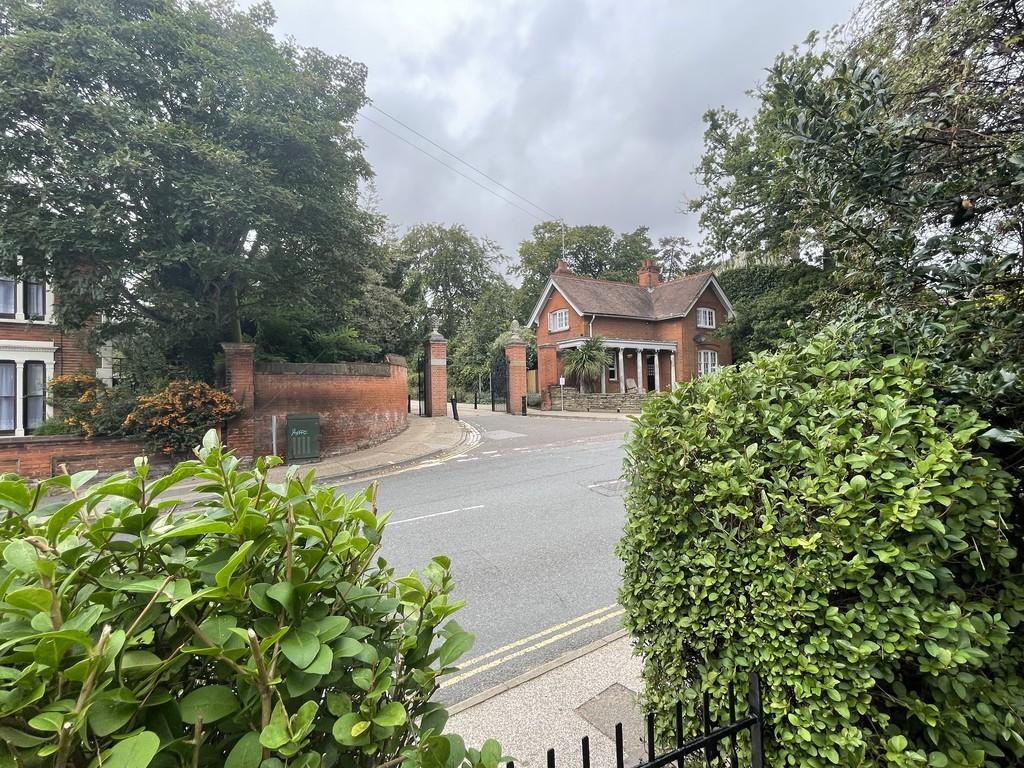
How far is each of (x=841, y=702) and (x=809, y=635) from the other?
0.70ft

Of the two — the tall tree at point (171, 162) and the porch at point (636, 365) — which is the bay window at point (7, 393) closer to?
Result: the tall tree at point (171, 162)

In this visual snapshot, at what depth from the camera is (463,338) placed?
36.0m

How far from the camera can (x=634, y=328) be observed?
97.7 ft

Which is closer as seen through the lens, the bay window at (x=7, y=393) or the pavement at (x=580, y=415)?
the bay window at (x=7, y=393)

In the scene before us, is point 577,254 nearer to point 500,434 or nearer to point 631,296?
point 631,296

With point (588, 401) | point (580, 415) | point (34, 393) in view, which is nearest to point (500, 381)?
point (588, 401)

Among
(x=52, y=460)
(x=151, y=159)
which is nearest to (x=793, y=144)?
(x=151, y=159)

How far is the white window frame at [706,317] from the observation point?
29.7 metres

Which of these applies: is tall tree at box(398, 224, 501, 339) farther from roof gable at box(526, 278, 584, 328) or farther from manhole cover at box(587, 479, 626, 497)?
manhole cover at box(587, 479, 626, 497)

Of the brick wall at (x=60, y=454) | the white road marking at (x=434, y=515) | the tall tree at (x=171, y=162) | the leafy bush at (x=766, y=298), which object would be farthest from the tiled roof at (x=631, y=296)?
the brick wall at (x=60, y=454)

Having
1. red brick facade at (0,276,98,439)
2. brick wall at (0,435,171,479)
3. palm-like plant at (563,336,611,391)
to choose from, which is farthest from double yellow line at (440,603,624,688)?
palm-like plant at (563,336,611,391)

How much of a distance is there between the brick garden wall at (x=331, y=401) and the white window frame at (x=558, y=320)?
15.4m

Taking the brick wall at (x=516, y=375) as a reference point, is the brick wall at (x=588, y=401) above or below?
below

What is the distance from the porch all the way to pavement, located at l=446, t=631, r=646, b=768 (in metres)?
24.4
